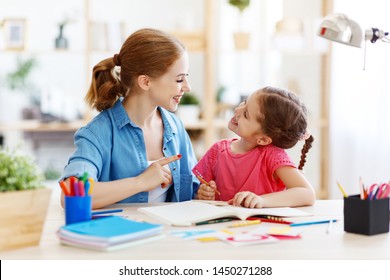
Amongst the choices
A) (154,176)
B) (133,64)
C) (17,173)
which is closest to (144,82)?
(133,64)

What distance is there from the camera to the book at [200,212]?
1.66 metres

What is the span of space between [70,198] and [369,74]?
2934 millimetres

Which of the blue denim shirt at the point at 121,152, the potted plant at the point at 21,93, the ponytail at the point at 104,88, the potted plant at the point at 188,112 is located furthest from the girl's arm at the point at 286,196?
the potted plant at the point at 21,93

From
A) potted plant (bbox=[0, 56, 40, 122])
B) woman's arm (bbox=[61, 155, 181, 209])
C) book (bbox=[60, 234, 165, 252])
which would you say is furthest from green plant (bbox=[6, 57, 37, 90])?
book (bbox=[60, 234, 165, 252])

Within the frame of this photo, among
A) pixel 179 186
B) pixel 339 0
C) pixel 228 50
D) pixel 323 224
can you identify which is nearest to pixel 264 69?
pixel 228 50

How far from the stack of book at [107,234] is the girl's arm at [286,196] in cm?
39

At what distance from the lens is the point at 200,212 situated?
1.72 meters

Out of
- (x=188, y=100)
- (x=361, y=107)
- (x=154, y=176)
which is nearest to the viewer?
(x=154, y=176)

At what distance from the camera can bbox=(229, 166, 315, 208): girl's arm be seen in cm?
183

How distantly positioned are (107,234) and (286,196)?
69cm

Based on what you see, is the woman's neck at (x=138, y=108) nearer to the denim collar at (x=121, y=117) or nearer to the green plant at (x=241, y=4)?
the denim collar at (x=121, y=117)

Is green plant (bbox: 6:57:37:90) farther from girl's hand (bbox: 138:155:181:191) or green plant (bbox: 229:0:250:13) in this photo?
girl's hand (bbox: 138:155:181:191)

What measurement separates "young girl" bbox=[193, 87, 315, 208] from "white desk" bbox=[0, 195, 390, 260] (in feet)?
1.46

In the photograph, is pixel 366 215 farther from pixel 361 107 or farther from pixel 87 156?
pixel 361 107
